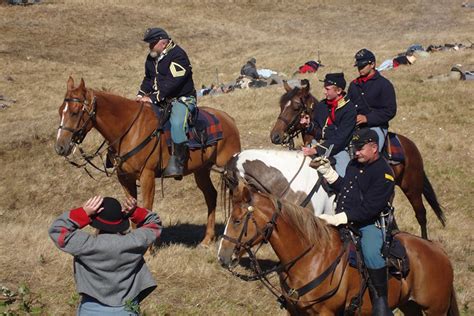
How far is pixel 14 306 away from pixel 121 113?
12.9 ft

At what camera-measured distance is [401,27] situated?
51438 mm

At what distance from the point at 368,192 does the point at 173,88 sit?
16.6ft

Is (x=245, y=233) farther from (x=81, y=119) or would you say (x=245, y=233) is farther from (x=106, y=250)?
(x=81, y=119)

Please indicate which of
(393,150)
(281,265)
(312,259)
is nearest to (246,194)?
(281,265)

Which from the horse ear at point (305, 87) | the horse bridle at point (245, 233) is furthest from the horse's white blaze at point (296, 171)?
the horse bridle at point (245, 233)

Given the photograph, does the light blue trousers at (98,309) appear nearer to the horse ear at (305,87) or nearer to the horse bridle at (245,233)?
the horse bridle at (245,233)

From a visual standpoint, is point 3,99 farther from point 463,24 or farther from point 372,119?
point 463,24

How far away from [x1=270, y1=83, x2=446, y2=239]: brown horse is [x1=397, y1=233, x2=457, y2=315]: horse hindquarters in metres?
3.63

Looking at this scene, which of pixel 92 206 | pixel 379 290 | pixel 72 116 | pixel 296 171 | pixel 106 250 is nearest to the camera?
pixel 92 206

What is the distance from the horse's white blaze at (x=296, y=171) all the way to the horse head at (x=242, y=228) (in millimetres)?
2785

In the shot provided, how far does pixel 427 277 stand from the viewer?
7.75m

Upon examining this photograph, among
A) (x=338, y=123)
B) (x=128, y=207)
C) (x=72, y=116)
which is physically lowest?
(x=72, y=116)

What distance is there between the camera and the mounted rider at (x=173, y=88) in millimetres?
11352

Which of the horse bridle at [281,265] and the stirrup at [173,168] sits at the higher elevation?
the horse bridle at [281,265]
